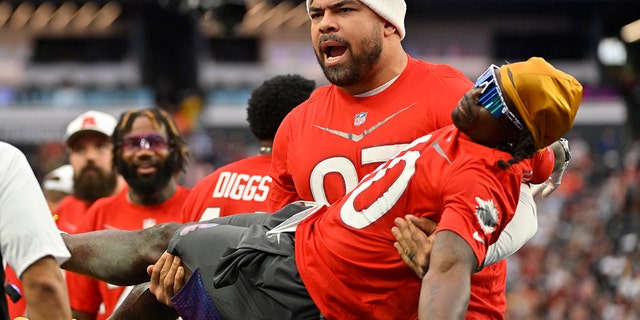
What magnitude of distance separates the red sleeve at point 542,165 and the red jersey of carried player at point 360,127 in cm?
43

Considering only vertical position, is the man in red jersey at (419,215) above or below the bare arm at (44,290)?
below

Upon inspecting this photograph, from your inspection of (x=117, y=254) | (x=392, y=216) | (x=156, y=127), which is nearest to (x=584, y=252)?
(x=156, y=127)

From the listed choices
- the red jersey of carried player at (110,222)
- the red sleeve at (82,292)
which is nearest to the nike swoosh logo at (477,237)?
the red jersey of carried player at (110,222)

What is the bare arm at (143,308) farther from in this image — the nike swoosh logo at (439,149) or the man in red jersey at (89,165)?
the man in red jersey at (89,165)

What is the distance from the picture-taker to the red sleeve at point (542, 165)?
529 centimetres

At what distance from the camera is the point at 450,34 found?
117 feet

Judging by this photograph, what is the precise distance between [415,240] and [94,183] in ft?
15.9

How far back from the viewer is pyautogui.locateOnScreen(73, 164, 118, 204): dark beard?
29.7ft

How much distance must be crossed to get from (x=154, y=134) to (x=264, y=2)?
2491 cm

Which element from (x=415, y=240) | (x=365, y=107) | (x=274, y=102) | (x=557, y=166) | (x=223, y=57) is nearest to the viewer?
(x=415, y=240)

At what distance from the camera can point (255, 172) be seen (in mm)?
6891

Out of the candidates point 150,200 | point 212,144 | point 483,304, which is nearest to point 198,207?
point 150,200

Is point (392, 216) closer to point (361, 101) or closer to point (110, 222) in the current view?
point (361, 101)

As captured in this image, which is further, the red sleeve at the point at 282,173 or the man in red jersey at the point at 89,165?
the man in red jersey at the point at 89,165
